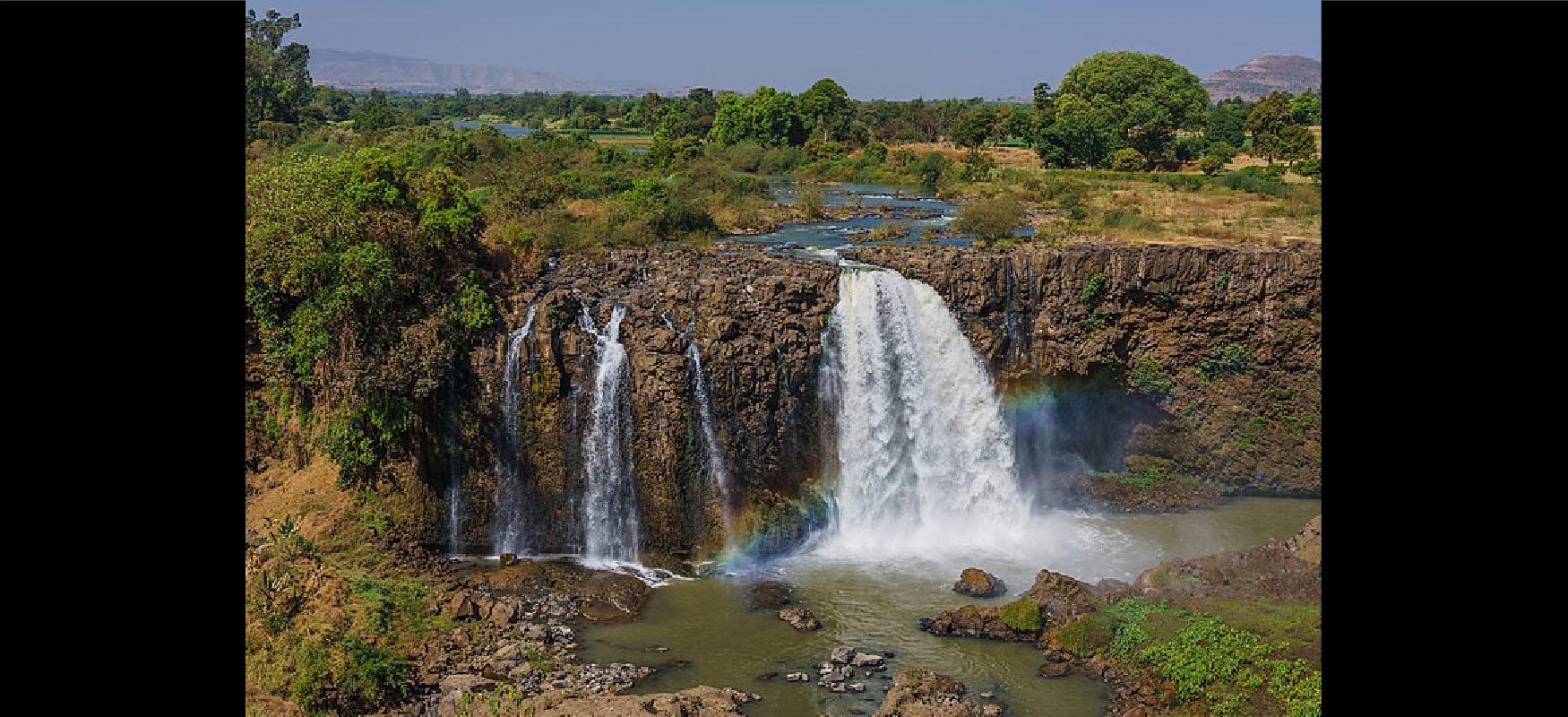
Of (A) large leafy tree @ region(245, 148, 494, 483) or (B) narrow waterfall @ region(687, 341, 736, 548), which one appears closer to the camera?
(A) large leafy tree @ region(245, 148, 494, 483)

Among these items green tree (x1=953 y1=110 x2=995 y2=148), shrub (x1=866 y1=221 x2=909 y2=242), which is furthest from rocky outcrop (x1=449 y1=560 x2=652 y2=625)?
green tree (x1=953 y1=110 x2=995 y2=148)

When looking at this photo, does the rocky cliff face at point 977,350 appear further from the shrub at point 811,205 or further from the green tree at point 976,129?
the green tree at point 976,129

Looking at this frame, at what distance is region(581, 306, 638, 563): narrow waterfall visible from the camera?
2052cm

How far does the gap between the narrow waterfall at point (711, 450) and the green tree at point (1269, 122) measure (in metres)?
32.5

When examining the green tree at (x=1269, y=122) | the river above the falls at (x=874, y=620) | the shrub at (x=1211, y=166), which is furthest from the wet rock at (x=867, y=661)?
the green tree at (x=1269, y=122)

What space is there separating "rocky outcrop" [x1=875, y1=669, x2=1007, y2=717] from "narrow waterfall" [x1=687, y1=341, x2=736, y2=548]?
5458mm

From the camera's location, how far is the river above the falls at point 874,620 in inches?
641

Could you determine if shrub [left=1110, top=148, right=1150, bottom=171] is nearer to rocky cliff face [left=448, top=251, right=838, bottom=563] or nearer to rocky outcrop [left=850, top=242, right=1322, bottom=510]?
rocky outcrop [left=850, top=242, right=1322, bottom=510]

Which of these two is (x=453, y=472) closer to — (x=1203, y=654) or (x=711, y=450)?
(x=711, y=450)

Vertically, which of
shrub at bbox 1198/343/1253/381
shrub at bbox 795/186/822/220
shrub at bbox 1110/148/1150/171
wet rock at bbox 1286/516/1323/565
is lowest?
wet rock at bbox 1286/516/1323/565

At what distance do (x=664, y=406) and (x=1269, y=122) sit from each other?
3551 centimetres

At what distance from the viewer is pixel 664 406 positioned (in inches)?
805
